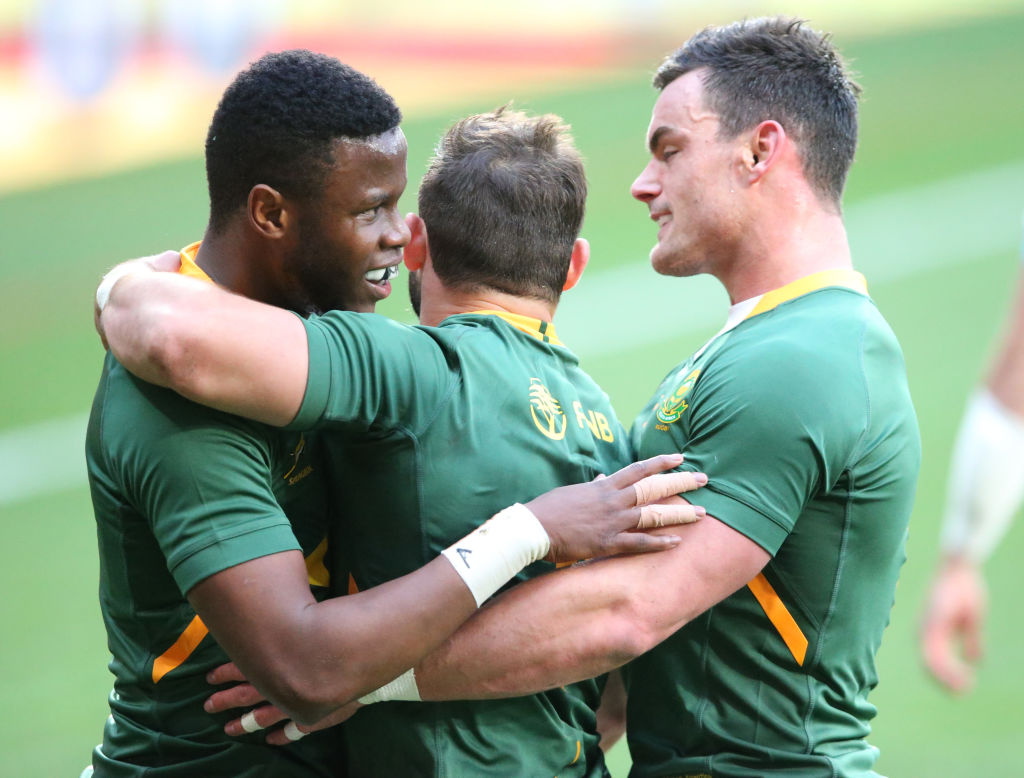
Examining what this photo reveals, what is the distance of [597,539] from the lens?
2.80m

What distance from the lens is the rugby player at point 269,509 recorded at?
262 centimetres

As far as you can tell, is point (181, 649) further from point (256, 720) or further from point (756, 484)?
point (756, 484)

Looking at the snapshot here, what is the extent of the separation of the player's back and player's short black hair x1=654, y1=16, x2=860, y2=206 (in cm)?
157

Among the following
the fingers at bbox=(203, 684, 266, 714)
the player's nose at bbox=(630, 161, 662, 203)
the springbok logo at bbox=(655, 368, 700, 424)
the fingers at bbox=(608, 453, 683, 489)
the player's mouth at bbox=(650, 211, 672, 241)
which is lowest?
the fingers at bbox=(203, 684, 266, 714)

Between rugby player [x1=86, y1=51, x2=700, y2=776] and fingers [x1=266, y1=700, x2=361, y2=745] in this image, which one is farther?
fingers [x1=266, y1=700, x2=361, y2=745]

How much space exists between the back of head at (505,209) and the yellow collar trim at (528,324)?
6cm

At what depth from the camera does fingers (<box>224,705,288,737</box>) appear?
2.87m

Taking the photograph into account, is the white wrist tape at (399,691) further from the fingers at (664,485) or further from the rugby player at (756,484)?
the fingers at (664,485)

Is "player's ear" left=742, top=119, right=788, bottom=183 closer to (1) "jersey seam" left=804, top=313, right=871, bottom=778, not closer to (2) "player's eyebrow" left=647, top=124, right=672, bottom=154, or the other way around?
(2) "player's eyebrow" left=647, top=124, right=672, bottom=154

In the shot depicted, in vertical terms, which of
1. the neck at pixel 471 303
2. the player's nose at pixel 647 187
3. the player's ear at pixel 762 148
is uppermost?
the player's ear at pixel 762 148

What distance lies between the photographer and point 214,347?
2.53 m

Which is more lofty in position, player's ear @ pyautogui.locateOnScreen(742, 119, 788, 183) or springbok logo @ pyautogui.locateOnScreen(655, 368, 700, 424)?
player's ear @ pyautogui.locateOnScreen(742, 119, 788, 183)

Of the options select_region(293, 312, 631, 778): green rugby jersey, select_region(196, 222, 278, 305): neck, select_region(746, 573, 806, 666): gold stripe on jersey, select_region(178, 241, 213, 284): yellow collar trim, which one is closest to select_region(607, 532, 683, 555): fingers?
select_region(293, 312, 631, 778): green rugby jersey

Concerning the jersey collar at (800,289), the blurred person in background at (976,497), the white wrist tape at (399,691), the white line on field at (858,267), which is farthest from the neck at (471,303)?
the white line on field at (858,267)
